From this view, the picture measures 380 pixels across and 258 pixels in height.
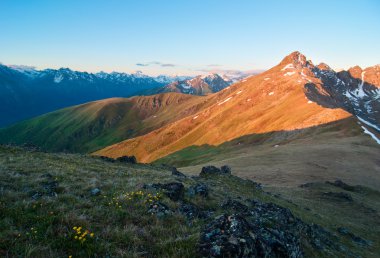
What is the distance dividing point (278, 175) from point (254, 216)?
39097 mm

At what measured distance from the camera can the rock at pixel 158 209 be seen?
41.5 feet

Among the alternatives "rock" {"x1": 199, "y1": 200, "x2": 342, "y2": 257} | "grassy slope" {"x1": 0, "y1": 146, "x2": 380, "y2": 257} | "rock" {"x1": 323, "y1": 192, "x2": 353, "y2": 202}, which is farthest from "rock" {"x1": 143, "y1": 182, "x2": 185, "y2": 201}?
"rock" {"x1": 323, "y1": 192, "x2": 353, "y2": 202}

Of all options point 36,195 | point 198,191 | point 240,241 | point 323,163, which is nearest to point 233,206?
point 198,191

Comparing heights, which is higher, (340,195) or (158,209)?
(158,209)

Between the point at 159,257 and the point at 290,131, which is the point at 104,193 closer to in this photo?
the point at 159,257

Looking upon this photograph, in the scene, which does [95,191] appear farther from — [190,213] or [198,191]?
[198,191]

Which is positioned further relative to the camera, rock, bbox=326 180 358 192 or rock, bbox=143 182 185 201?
rock, bbox=326 180 358 192

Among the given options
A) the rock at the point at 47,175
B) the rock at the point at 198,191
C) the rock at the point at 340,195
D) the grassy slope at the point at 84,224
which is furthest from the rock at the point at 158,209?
the rock at the point at 340,195

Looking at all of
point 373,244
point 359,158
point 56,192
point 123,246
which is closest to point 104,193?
point 56,192

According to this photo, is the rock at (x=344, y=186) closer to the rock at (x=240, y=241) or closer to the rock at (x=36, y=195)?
the rock at (x=240, y=241)

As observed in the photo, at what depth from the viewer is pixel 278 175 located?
53031 millimetres

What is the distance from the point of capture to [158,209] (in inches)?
514

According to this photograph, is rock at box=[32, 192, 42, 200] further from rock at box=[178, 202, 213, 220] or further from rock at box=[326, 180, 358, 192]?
rock at box=[326, 180, 358, 192]

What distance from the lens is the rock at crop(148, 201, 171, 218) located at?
12.7m
